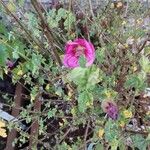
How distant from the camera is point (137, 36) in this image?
1971 millimetres

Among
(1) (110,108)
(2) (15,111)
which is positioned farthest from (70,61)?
(2) (15,111)

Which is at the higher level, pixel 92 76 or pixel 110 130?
pixel 92 76

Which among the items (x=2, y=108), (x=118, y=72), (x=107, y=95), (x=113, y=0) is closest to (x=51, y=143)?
(x=2, y=108)

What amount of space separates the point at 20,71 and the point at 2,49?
2.82 ft

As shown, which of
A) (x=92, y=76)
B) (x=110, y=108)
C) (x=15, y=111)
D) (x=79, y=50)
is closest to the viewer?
(x=92, y=76)

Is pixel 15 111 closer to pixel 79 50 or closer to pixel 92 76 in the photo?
pixel 79 50

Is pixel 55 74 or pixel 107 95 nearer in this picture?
pixel 107 95

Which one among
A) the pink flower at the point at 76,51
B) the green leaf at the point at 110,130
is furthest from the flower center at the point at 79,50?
the green leaf at the point at 110,130

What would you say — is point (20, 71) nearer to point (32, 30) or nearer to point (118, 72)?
point (32, 30)

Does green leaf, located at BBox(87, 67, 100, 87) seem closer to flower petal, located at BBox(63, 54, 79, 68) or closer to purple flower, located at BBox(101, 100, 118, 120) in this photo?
flower petal, located at BBox(63, 54, 79, 68)

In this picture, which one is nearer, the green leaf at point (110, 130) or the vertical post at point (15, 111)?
the green leaf at point (110, 130)

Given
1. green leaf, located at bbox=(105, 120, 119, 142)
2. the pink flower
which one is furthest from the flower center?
green leaf, located at bbox=(105, 120, 119, 142)

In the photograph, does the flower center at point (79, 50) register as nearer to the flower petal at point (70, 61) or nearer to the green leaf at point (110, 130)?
the flower petal at point (70, 61)

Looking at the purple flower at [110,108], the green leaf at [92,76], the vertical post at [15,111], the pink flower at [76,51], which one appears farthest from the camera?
the vertical post at [15,111]
